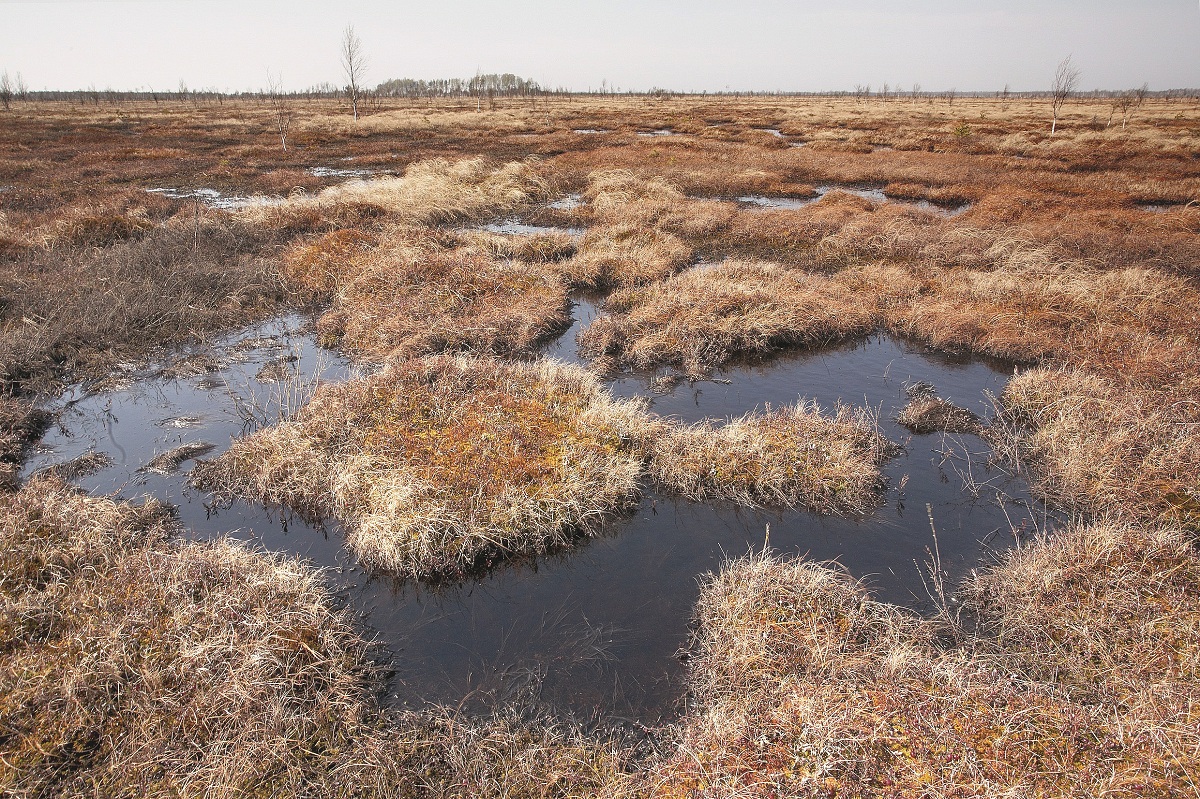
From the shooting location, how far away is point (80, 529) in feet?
23.1

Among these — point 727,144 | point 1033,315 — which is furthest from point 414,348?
point 727,144

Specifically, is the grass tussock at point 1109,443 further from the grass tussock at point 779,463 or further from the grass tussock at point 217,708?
the grass tussock at point 217,708

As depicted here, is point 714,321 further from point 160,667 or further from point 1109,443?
point 160,667

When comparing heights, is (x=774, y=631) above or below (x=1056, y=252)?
below

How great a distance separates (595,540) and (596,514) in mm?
399

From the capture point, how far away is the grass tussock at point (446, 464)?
7.47 m

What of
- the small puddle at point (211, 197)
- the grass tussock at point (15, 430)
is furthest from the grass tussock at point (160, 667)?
the small puddle at point (211, 197)

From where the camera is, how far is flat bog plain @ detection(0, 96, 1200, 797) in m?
4.78

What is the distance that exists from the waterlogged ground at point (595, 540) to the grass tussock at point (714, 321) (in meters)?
0.95

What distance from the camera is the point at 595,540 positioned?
7.95 m

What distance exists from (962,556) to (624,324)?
8.60 m

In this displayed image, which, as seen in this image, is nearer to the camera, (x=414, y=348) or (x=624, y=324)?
(x=414, y=348)

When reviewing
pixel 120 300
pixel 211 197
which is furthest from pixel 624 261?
pixel 211 197

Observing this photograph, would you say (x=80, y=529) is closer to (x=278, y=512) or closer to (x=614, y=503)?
(x=278, y=512)
